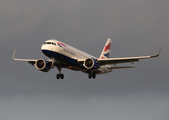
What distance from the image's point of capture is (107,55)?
290 ft

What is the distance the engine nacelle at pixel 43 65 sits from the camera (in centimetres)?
7138

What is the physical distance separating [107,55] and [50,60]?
20085mm

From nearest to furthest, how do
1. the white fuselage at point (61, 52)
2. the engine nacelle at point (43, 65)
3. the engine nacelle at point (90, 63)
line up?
the white fuselage at point (61, 52), the engine nacelle at point (90, 63), the engine nacelle at point (43, 65)

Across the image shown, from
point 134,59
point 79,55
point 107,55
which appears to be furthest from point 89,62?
point 107,55

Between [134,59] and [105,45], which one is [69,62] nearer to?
[134,59]

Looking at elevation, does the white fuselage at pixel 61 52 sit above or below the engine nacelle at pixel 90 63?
above

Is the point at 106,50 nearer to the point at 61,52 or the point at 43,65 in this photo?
the point at 43,65

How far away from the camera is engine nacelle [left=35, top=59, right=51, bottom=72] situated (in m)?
71.4

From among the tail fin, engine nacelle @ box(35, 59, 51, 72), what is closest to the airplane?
engine nacelle @ box(35, 59, 51, 72)

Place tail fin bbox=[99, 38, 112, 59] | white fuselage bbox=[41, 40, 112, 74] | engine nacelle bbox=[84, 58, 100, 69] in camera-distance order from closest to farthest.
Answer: white fuselage bbox=[41, 40, 112, 74] → engine nacelle bbox=[84, 58, 100, 69] → tail fin bbox=[99, 38, 112, 59]

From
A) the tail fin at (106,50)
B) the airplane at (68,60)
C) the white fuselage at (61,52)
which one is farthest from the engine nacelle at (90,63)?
the tail fin at (106,50)

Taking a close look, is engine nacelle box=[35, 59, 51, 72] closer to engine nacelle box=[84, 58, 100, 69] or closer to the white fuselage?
the white fuselage

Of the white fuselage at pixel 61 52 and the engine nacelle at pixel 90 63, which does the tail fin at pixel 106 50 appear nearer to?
the white fuselage at pixel 61 52

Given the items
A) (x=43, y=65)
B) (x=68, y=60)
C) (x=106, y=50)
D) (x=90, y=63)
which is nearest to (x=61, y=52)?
(x=68, y=60)
